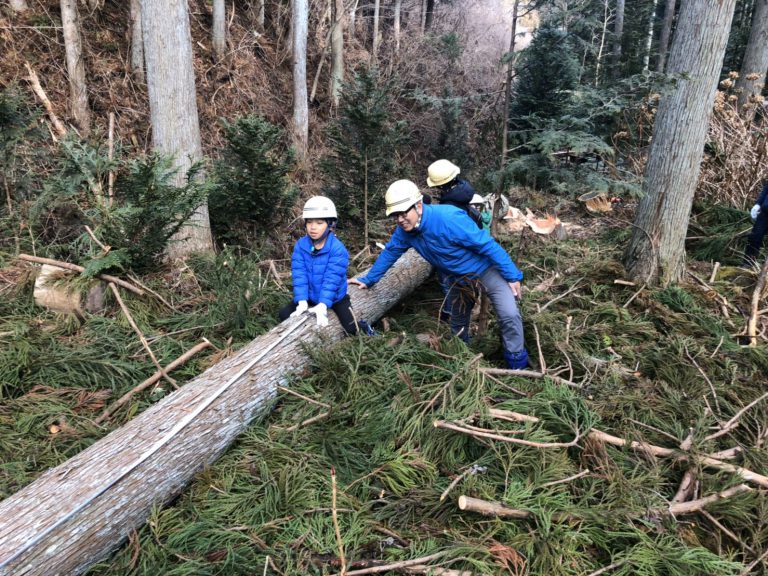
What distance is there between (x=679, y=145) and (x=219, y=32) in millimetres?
9093

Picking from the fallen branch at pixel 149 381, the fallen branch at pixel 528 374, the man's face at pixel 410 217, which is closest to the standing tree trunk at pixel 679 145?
the fallen branch at pixel 528 374

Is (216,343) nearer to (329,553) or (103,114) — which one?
(329,553)

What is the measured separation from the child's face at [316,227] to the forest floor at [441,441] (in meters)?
1.01

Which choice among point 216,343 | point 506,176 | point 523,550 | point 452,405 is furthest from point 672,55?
point 216,343

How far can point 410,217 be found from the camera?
3676 millimetres

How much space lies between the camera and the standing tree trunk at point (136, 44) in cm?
796

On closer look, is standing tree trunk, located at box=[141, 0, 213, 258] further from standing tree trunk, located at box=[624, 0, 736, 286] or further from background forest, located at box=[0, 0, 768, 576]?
standing tree trunk, located at box=[624, 0, 736, 286]

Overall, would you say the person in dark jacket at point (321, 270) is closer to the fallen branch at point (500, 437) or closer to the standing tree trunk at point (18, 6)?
the fallen branch at point (500, 437)

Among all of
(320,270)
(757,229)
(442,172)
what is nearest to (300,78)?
(442,172)

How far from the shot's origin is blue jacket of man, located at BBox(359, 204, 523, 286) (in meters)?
3.68

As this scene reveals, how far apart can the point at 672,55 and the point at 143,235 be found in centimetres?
626

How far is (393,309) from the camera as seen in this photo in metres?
5.45

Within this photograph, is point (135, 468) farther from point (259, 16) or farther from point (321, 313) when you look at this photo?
point (259, 16)

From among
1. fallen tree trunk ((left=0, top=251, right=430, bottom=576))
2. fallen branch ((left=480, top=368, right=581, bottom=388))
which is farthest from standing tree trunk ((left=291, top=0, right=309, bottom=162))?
fallen branch ((left=480, top=368, right=581, bottom=388))
